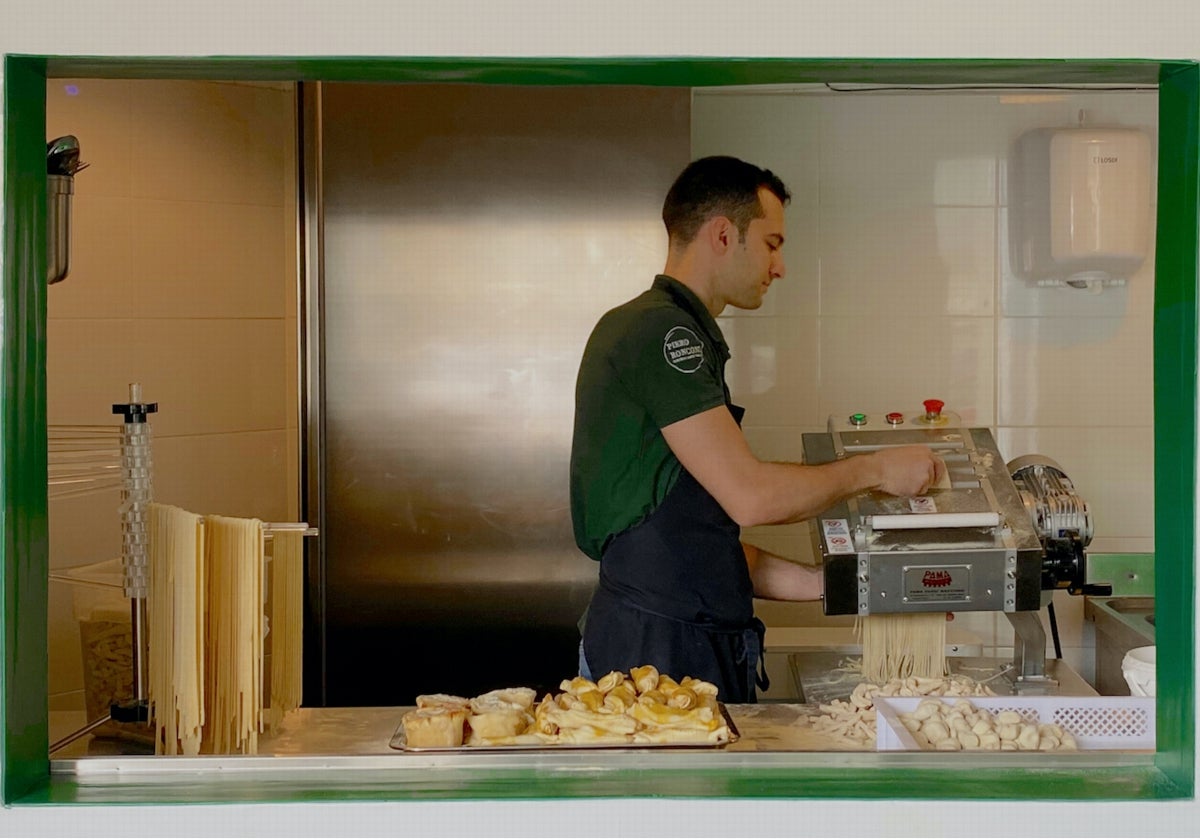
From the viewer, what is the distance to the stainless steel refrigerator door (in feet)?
9.56

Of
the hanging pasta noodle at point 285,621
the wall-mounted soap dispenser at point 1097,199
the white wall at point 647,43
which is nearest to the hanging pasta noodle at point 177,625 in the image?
the hanging pasta noodle at point 285,621

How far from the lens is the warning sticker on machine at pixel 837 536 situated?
7.22 feet

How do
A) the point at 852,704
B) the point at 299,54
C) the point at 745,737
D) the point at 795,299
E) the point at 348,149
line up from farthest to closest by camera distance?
the point at 795,299
the point at 348,149
the point at 852,704
the point at 745,737
the point at 299,54

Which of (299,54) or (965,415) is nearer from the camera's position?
(299,54)

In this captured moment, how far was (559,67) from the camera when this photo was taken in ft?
4.16

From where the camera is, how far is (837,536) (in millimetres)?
2229

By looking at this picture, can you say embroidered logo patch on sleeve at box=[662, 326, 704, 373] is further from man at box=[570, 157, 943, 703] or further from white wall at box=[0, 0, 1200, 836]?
white wall at box=[0, 0, 1200, 836]

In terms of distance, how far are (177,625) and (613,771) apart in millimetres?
582

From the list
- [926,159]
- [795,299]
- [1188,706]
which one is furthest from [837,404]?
[1188,706]

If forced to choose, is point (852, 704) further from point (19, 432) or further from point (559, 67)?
point (19, 432)

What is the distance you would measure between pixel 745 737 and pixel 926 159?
6.95 feet

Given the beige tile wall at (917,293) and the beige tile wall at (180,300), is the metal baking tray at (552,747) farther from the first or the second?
the beige tile wall at (917,293)

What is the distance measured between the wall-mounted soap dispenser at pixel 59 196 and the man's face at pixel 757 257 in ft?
4.22

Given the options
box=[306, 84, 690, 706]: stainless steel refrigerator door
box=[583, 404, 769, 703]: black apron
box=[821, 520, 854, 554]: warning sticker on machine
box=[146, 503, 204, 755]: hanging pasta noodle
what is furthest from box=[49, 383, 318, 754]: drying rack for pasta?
box=[306, 84, 690, 706]: stainless steel refrigerator door
